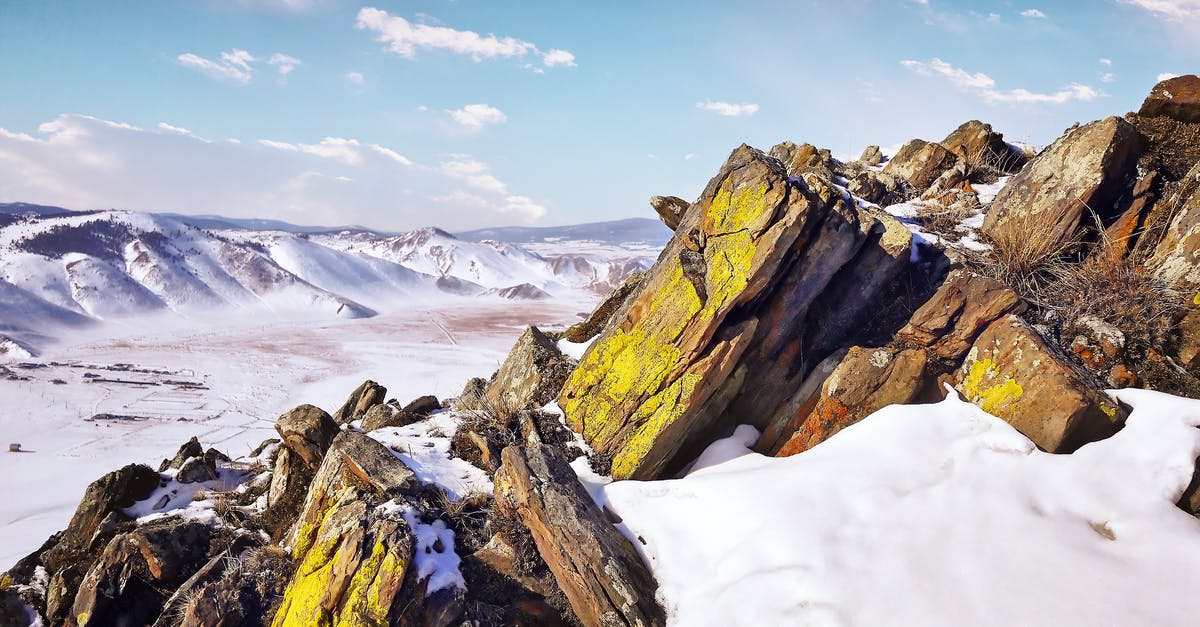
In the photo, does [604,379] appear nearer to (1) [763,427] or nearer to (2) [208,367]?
(1) [763,427]

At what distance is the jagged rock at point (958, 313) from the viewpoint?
6551mm

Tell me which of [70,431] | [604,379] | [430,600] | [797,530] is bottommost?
[70,431]

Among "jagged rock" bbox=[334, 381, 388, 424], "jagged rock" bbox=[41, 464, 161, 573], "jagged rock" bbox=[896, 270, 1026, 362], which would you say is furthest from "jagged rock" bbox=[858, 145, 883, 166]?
"jagged rock" bbox=[41, 464, 161, 573]

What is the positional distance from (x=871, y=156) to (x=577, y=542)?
14.9 meters

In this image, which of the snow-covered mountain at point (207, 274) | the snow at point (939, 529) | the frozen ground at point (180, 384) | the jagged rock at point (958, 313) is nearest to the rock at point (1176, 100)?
the jagged rock at point (958, 313)

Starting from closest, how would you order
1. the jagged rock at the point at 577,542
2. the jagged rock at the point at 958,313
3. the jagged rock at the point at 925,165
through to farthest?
1. the jagged rock at the point at 577,542
2. the jagged rock at the point at 958,313
3. the jagged rock at the point at 925,165

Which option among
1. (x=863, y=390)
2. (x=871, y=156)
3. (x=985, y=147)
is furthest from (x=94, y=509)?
(x=871, y=156)

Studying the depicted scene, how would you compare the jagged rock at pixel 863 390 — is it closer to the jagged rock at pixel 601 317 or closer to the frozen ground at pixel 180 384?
the jagged rock at pixel 601 317

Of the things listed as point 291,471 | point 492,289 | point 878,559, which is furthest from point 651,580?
point 492,289

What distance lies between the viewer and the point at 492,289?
7638 cm

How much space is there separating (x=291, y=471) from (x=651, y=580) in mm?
5727

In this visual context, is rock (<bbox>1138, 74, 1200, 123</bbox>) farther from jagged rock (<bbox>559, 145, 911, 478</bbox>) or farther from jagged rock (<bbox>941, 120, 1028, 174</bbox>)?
jagged rock (<bbox>559, 145, 911, 478</bbox>)

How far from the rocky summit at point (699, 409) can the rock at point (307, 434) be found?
0.17 feet

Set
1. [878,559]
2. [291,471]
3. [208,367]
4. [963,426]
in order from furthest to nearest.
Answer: [208,367], [291,471], [963,426], [878,559]
